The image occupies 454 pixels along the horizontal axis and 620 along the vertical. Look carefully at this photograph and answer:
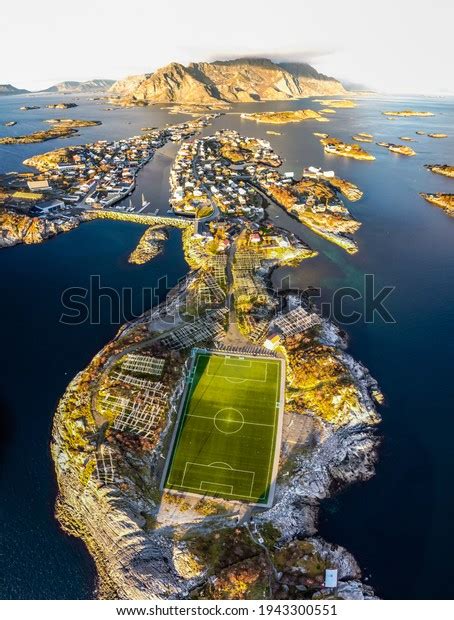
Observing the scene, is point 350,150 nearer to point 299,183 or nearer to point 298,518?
point 299,183

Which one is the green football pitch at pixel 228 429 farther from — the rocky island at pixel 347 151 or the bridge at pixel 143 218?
the rocky island at pixel 347 151

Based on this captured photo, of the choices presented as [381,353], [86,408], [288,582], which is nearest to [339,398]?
[381,353]

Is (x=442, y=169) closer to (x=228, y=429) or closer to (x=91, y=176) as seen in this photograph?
(x=91, y=176)

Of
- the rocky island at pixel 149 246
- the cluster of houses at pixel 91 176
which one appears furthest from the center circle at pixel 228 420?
the cluster of houses at pixel 91 176

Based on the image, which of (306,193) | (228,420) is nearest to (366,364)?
(228,420)

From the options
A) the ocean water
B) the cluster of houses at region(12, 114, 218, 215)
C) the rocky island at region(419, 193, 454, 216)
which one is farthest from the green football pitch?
the rocky island at region(419, 193, 454, 216)

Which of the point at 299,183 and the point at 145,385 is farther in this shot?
the point at 299,183
